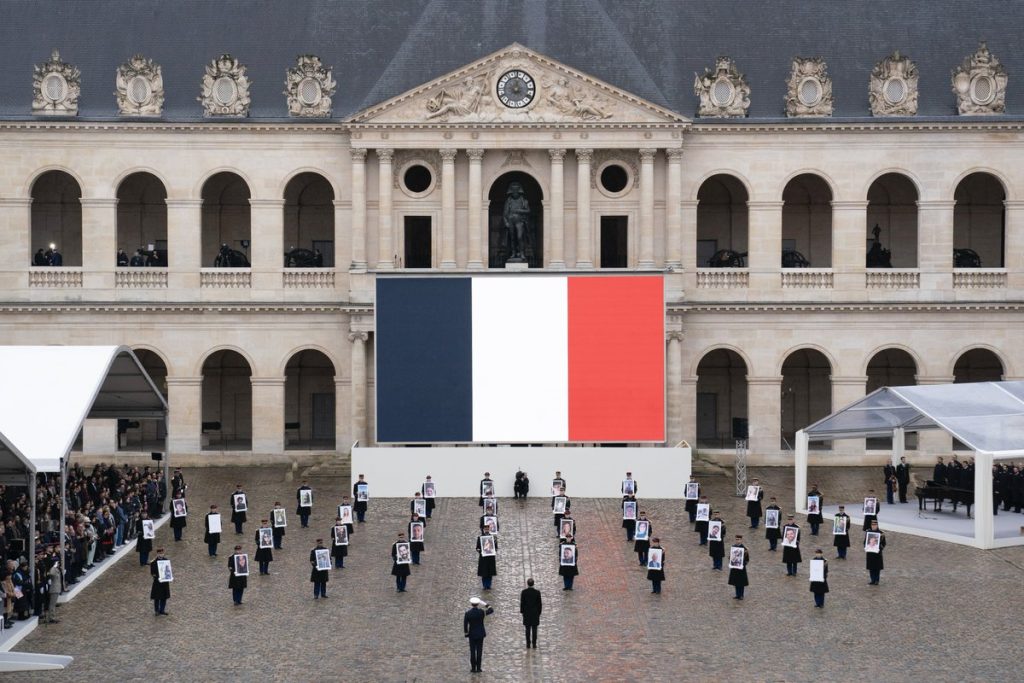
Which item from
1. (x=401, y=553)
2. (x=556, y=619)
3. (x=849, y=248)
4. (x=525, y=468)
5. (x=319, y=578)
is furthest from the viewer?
(x=849, y=248)

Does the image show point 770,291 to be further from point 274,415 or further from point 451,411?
point 274,415

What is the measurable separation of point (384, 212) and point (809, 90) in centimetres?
1806

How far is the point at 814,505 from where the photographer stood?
42.3 m

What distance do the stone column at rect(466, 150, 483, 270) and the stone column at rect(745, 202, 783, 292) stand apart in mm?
11136

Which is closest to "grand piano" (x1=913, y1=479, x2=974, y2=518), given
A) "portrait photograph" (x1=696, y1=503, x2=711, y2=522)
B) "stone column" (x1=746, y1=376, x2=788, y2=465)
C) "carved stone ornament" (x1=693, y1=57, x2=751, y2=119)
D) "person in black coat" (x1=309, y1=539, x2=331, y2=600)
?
"portrait photograph" (x1=696, y1=503, x2=711, y2=522)

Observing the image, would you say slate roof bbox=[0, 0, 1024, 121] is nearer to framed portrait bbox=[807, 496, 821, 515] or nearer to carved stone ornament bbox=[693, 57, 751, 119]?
carved stone ornament bbox=[693, 57, 751, 119]

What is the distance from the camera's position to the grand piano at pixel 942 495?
44719 millimetres

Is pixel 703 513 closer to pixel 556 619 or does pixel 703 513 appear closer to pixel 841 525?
pixel 841 525

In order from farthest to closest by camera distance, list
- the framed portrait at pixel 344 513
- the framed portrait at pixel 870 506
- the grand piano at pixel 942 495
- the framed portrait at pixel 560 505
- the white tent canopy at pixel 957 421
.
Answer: the grand piano at pixel 942 495
the framed portrait at pixel 560 505
the framed portrait at pixel 870 506
the white tent canopy at pixel 957 421
the framed portrait at pixel 344 513

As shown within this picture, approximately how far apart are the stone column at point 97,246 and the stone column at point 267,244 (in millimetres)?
5801

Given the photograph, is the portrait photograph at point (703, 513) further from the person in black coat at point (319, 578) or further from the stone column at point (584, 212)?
the stone column at point (584, 212)

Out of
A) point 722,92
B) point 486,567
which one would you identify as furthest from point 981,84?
point 486,567

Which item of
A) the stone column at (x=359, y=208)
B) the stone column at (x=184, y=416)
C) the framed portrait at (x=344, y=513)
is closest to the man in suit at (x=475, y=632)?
the framed portrait at (x=344, y=513)

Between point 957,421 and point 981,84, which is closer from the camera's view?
point 957,421
